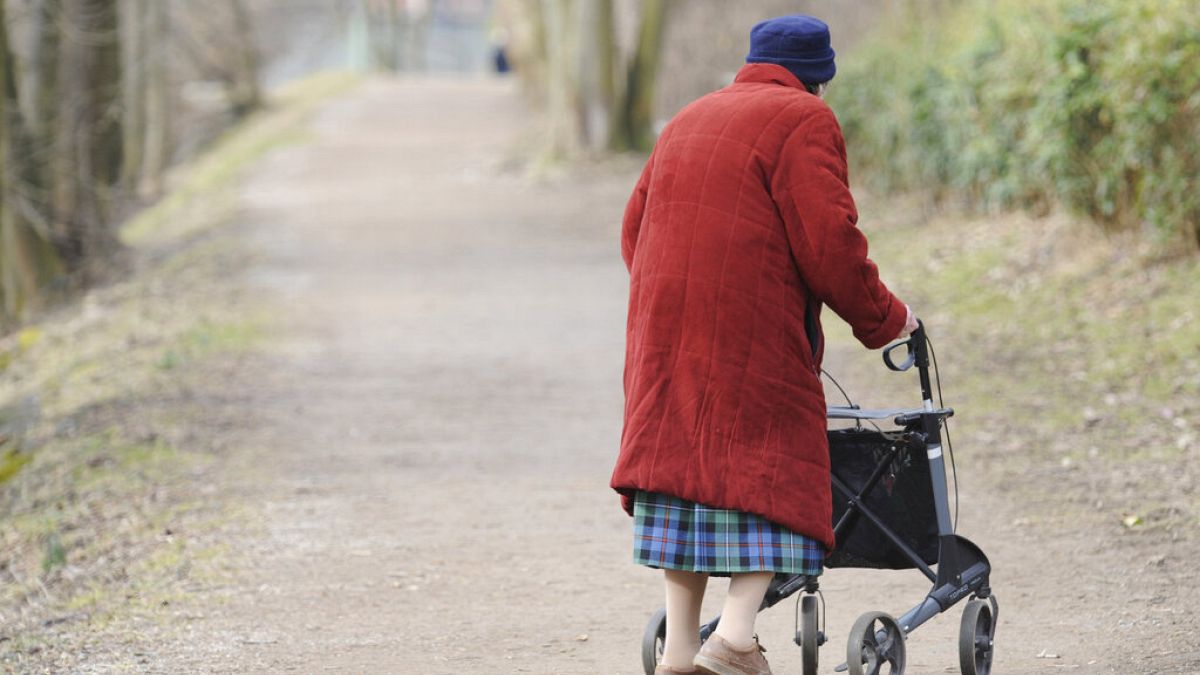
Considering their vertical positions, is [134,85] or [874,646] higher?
[874,646]

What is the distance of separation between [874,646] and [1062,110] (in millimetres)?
7047

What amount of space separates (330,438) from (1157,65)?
5.25 meters

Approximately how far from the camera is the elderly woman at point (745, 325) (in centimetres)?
404

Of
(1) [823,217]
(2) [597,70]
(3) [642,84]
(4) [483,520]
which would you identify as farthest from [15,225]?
(1) [823,217]

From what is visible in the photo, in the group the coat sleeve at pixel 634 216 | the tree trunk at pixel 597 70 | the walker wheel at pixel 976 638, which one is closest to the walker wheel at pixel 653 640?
the walker wheel at pixel 976 638

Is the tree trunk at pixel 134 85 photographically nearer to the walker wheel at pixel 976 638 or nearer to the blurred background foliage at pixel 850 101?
the blurred background foliage at pixel 850 101

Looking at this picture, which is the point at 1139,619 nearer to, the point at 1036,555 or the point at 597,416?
the point at 1036,555

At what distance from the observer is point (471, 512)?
716 cm

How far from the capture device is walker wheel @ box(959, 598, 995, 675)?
448 centimetres

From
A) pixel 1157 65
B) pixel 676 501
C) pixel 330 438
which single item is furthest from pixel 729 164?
pixel 1157 65

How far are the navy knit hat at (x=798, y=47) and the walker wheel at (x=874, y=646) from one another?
140 centimetres

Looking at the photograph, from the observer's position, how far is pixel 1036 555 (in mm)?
6215

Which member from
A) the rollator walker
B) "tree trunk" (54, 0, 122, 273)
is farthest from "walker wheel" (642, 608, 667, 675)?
"tree trunk" (54, 0, 122, 273)

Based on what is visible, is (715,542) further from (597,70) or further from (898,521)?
(597,70)
